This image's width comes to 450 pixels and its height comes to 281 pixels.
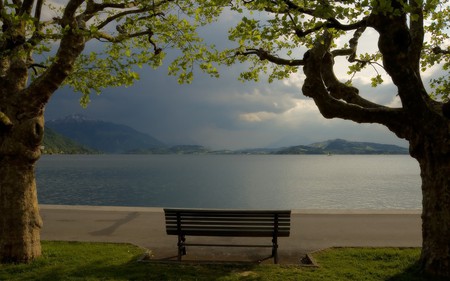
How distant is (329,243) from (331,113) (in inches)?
163

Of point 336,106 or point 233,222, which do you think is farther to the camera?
point 233,222

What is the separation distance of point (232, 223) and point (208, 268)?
118 centimetres

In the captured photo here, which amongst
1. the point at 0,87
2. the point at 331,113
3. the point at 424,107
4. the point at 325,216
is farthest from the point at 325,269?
the point at 0,87

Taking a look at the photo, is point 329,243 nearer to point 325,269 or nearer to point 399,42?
point 325,269

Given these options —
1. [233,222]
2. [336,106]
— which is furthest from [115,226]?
[336,106]

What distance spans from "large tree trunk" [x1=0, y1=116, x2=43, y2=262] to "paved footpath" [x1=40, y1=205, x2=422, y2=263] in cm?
265

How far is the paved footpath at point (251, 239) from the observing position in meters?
10.5

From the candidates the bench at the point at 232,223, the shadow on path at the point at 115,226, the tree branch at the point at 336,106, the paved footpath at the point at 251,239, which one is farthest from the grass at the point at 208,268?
the tree branch at the point at 336,106

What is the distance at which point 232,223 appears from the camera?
9.31m

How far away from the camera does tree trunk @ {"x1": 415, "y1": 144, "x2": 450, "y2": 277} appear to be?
26.8ft

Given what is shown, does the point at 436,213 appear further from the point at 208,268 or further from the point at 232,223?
the point at 208,268

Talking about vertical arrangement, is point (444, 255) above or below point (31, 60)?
below

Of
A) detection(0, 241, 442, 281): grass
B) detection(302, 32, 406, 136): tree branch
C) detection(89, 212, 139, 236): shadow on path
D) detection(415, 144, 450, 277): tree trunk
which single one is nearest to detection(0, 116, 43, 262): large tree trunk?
detection(0, 241, 442, 281): grass

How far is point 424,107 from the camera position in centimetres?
848
